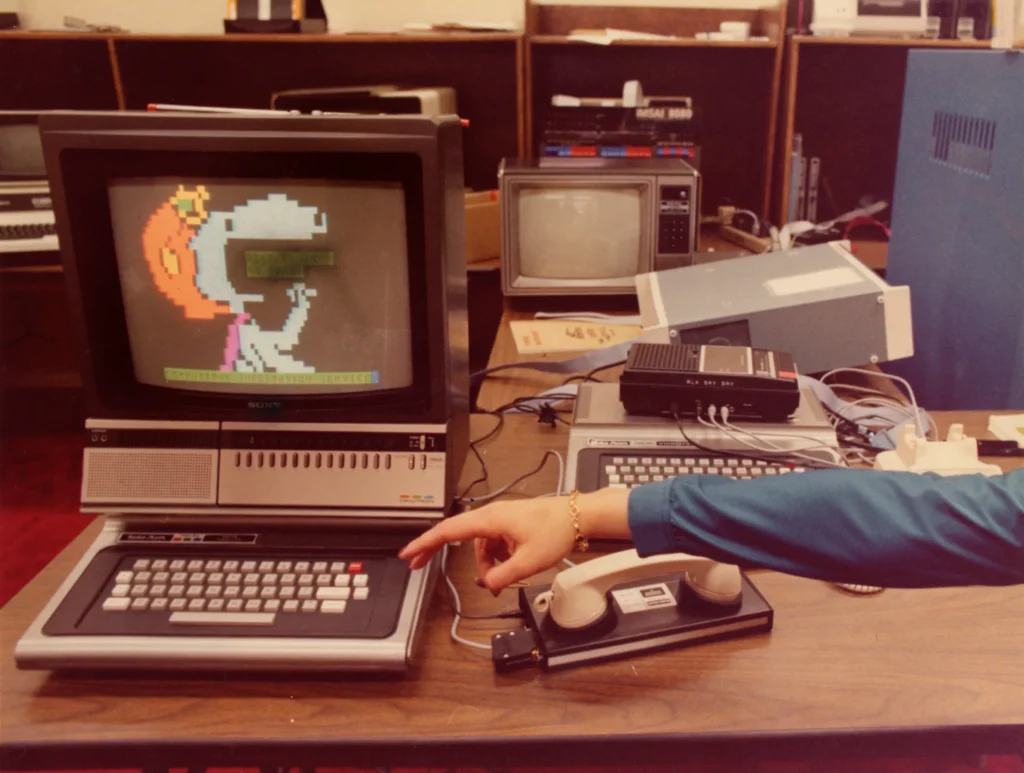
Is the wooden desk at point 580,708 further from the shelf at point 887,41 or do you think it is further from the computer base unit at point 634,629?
the shelf at point 887,41

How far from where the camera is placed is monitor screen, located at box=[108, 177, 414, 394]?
2.86 ft

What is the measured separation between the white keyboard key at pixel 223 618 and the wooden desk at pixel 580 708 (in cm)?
5

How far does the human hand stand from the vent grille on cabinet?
1.05 m

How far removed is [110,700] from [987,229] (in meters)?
1.44

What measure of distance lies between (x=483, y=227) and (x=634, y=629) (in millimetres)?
1669

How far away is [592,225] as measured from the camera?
197 cm

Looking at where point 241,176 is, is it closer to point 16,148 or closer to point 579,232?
point 579,232

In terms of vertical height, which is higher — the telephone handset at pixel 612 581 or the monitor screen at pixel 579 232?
the monitor screen at pixel 579 232

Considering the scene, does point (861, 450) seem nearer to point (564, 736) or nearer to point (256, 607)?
point (564, 736)

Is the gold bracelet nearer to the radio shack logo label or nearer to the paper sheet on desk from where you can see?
the radio shack logo label

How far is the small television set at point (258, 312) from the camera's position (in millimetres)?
852

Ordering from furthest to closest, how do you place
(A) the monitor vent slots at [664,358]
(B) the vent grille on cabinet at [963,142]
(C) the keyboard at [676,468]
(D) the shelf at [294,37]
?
(D) the shelf at [294,37], (B) the vent grille on cabinet at [963,142], (A) the monitor vent slots at [664,358], (C) the keyboard at [676,468]

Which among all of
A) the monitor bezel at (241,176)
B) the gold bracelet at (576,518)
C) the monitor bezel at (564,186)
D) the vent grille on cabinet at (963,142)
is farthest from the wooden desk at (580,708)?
the monitor bezel at (564,186)

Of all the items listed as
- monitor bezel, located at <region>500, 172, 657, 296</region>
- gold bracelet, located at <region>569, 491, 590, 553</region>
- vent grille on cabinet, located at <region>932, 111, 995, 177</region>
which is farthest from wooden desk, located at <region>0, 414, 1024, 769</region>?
monitor bezel, located at <region>500, 172, 657, 296</region>
